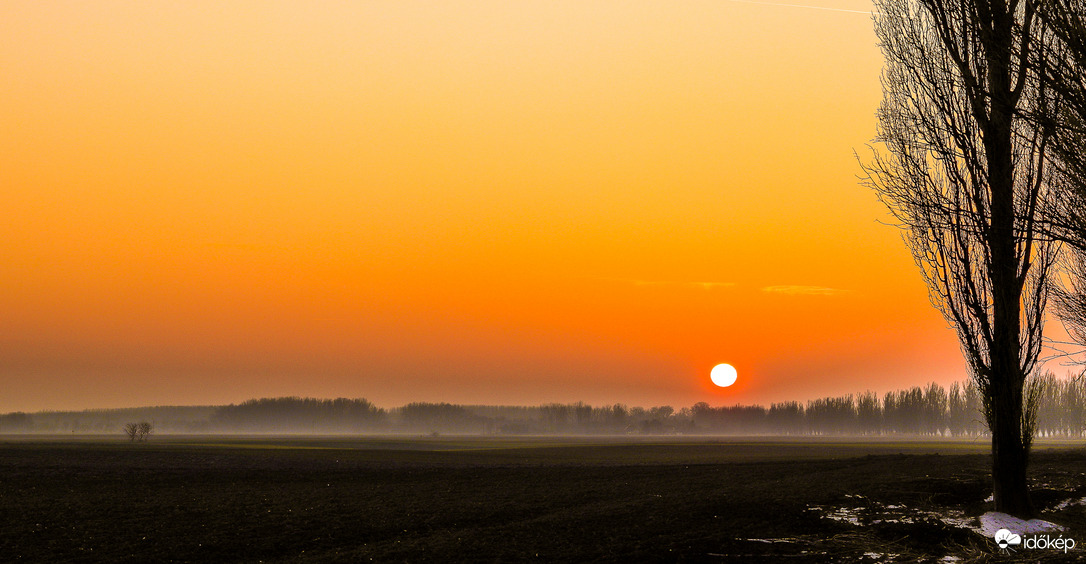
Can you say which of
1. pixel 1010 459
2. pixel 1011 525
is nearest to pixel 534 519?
pixel 1011 525

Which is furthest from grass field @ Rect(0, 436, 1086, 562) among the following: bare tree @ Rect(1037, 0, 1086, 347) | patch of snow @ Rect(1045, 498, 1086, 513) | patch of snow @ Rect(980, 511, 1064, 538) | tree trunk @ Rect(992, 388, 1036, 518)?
bare tree @ Rect(1037, 0, 1086, 347)

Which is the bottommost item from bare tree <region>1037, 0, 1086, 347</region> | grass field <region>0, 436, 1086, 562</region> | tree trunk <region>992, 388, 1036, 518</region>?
grass field <region>0, 436, 1086, 562</region>

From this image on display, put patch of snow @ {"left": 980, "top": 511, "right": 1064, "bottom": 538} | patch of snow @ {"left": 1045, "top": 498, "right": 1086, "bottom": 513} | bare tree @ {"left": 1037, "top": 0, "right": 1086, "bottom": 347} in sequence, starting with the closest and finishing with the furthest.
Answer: bare tree @ {"left": 1037, "top": 0, "right": 1086, "bottom": 347} < patch of snow @ {"left": 980, "top": 511, "right": 1064, "bottom": 538} < patch of snow @ {"left": 1045, "top": 498, "right": 1086, "bottom": 513}

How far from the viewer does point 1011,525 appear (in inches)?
653

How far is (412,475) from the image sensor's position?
144ft

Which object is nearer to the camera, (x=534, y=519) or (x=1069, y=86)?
(x=1069, y=86)

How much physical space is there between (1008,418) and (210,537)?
21147mm

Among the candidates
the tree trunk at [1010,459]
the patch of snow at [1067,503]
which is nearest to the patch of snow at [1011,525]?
the tree trunk at [1010,459]

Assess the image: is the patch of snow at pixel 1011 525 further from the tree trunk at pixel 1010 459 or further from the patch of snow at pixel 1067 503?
the patch of snow at pixel 1067 503

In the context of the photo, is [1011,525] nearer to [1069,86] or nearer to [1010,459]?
[1010,459]

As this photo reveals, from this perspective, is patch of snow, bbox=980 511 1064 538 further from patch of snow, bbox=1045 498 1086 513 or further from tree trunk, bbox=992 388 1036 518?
patch of snow, bbox=1045 498 1086 513

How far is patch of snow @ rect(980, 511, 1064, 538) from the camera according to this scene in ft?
52.3

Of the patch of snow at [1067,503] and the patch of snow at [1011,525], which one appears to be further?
the patch of snow at [1067,503]

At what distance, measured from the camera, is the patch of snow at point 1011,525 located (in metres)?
15.9
